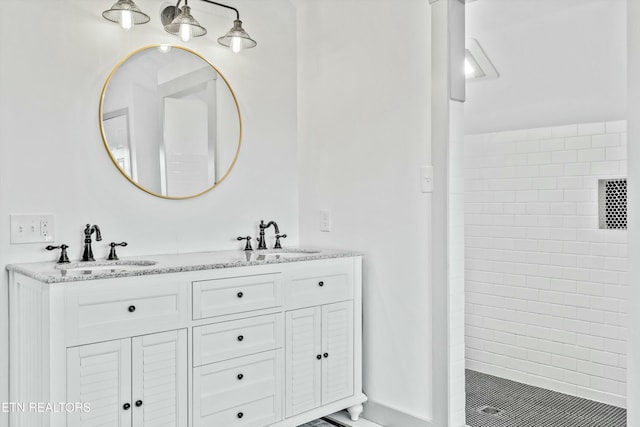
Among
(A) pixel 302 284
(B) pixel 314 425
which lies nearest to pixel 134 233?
(A) pixel 302 284

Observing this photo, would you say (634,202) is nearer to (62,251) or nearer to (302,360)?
(302,360)

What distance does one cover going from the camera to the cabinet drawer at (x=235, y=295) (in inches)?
86.3

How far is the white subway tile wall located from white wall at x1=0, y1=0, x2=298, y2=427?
1483mm

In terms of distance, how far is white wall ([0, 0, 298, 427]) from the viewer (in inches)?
87.7

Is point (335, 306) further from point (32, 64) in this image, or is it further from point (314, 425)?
point (32, 64)

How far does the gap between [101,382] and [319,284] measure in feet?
3.51

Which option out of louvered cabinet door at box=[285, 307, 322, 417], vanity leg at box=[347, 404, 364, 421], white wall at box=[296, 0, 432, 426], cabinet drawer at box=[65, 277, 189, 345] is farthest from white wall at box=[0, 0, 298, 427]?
vanity leg at box=[347, 404, 364, 421]

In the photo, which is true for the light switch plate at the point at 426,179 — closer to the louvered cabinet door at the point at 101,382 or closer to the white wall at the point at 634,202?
the white wall at the point at 634,202

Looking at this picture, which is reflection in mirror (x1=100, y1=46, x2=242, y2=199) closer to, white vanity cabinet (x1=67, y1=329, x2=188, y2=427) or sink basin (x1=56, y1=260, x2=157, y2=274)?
sink basin (x1=56, y1=260, x2=157, y2=274)

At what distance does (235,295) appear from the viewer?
7.50 feet

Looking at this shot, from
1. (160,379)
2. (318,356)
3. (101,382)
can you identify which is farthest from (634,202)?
(101,382)

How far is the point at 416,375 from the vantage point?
2.60 meters

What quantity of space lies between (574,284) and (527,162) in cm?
79

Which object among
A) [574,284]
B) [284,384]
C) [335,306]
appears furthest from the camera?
[574,284]
